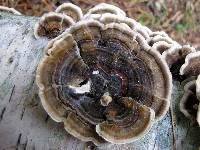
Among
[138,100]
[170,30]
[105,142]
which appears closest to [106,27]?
→ [138,100]

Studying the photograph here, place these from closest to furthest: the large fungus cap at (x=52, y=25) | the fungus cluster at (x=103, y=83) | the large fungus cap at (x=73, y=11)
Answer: the fungus cluster at (x=103, y=83) → the large fungus cap at (x=52, y=25) → the large fungus cap at (x=73, y=11)

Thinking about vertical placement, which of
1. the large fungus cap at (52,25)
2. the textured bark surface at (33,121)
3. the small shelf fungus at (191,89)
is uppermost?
the small shelf fungus at (191,89)

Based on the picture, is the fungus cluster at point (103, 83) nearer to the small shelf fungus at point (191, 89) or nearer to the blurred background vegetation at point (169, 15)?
the small shelf fungus at point (191, 89)

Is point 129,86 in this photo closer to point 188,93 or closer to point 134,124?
point 134,124

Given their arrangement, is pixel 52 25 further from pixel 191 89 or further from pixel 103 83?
pixel 191 89

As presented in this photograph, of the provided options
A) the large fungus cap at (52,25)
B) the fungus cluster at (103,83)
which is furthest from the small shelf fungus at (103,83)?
the large fungus cap at (52,25)

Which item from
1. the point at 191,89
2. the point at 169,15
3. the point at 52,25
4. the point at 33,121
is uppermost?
the point at 191,89

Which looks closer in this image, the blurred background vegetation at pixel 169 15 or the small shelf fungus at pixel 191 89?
the small shelf fungus at pixel 191 89

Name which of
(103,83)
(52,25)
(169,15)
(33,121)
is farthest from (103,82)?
(169,15)
